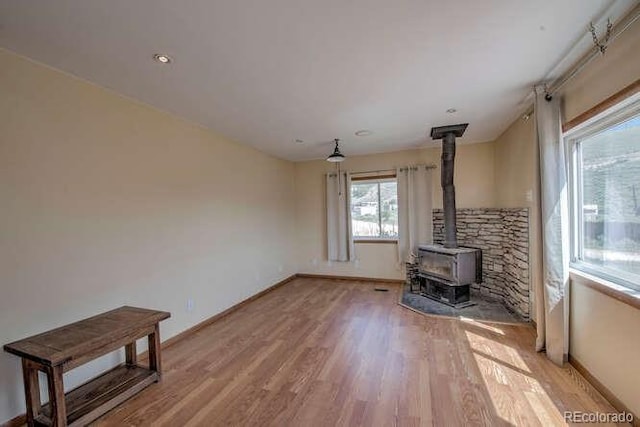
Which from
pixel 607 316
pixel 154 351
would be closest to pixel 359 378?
pixel 154 351

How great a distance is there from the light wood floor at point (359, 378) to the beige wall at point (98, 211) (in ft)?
2.17

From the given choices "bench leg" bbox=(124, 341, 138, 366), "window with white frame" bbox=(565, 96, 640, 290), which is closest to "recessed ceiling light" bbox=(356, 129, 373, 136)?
"window with white frame" bbox=(565, 96, 640, 290)

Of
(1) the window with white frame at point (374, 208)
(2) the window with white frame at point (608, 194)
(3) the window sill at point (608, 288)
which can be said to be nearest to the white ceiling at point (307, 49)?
(2) the window with white frame at point (608, 194)

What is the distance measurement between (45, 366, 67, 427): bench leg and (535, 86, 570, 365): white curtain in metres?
3.53

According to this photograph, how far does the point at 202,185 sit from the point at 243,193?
829 millimetres

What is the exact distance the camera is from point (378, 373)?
2.24 metres

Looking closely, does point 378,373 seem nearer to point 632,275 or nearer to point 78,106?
point 632,275

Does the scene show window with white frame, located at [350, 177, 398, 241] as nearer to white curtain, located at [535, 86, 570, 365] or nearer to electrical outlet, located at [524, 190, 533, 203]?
electrical outlet, located at [524, 190, 533, 203]

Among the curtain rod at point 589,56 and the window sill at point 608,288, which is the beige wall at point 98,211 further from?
the window sill at point 608,288

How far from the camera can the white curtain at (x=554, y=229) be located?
2.25 metres

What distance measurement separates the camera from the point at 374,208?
5113 millimetres

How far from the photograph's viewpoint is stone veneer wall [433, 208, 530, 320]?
10.6ft

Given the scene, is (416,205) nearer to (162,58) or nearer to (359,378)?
(359,378)

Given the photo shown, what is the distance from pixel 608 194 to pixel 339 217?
363 cm
